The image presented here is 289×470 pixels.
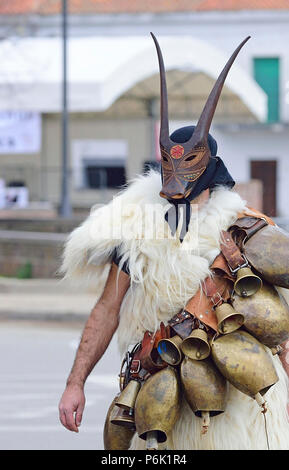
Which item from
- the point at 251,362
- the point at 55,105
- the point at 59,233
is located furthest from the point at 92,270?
the point at 55,105

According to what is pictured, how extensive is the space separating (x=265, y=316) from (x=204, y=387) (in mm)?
273

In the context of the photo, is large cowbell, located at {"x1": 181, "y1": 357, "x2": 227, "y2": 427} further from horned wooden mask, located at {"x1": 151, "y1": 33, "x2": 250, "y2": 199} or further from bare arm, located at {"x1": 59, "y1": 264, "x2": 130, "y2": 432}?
horned wooden mask, located at {"x1": 151, "y1": 33, "x2": 250, "y2": 199}

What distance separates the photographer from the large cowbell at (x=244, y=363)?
2.94 m

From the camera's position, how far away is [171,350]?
10.0 feet

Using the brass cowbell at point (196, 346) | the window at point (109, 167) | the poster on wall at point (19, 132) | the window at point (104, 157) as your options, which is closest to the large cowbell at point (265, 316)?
the brass cowbell at point (196, 346)

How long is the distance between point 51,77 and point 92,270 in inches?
625

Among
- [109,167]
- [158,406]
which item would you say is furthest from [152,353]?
[109,167]

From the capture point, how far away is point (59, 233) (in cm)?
1695

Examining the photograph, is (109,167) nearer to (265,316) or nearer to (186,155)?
(186,155)

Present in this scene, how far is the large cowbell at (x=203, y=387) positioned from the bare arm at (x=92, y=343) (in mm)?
383

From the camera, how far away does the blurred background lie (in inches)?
367

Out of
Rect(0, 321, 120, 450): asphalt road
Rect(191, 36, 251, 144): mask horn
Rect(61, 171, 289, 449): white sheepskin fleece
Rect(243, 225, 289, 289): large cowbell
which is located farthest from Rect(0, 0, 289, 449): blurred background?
Rect(243, 225, 289, 289): large cowbell

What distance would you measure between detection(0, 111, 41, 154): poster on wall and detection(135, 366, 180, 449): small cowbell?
16004 mm

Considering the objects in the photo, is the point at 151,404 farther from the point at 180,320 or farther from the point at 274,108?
the point at 274,108
